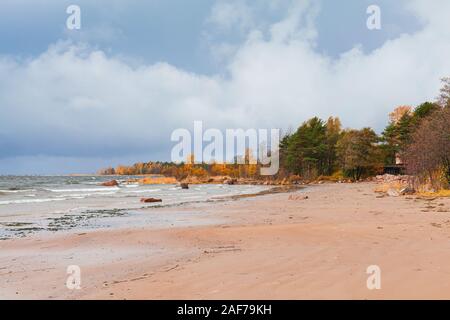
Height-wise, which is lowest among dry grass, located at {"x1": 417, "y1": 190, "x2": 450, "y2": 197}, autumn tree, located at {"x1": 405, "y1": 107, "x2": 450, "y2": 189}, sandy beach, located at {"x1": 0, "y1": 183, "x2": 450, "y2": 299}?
sandy beach, located at {"x1": 0, "y1": 183, "x2": 450, "y2": 299}

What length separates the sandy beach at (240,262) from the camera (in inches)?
237

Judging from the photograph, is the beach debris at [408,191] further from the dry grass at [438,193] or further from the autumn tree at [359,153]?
the autumn tree at [359,153]

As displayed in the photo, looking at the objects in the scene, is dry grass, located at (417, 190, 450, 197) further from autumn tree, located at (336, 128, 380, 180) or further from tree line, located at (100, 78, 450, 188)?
autumn tree, located at (336, 128, 380, 180)

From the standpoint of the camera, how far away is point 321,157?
80.4 m

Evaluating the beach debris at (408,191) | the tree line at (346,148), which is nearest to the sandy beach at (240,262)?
the beach debris at (408,191)

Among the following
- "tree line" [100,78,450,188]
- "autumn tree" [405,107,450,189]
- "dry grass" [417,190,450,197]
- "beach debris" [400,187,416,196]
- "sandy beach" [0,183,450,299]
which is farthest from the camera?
"tree line" [100,78,450,188]

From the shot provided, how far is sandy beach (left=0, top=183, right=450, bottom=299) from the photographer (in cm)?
602

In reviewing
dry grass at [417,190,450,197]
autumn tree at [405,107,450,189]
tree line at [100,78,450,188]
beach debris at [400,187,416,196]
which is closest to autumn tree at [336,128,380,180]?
tree line at [100,78,450,188]

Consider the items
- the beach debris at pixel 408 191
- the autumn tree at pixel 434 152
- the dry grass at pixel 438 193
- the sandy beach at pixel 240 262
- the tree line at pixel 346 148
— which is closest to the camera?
the sandy beach at pixel 240 262

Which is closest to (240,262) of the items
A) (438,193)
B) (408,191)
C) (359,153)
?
(438,193)

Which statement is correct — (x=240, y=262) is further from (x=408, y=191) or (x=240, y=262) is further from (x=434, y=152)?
(x=434, y=152)

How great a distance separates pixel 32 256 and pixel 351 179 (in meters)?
63.4
